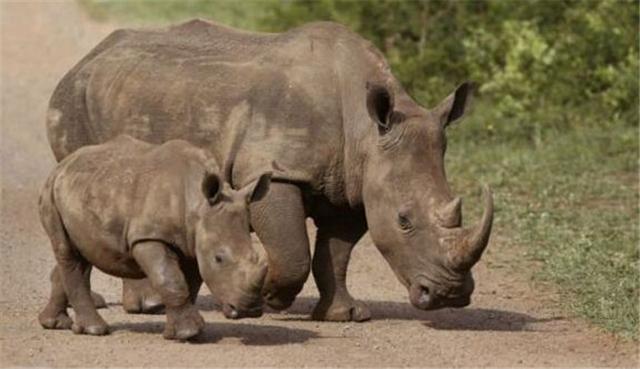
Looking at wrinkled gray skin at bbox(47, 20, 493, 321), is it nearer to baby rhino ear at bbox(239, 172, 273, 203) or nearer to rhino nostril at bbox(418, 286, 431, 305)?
rhino nostril at bbox(418, 286, 431, 305)

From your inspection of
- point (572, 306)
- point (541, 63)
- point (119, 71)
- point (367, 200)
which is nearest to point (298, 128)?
point (367, 200)

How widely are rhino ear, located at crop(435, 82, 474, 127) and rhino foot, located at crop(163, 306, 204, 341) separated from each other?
202 cm

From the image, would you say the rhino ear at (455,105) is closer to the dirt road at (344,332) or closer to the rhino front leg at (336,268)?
the rhino front leg at (336,268)

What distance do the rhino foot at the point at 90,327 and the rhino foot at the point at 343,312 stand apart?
159 cm

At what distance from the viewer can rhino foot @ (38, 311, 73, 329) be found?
1067 centimetres

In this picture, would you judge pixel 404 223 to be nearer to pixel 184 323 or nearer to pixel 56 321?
pixel 184 323

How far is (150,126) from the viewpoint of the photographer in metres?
11.6

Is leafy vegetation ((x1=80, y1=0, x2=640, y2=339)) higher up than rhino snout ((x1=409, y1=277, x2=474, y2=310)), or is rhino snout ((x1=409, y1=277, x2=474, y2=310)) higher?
rhino snout ((x1=409, y1=277, x2=474, y2=310))

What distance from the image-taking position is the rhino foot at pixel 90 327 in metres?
10.4

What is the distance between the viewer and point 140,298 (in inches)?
441

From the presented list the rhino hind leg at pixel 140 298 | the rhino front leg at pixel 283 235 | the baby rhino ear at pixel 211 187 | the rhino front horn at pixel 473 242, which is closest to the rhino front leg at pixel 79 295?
the rhino hind leg at pixel 140 298

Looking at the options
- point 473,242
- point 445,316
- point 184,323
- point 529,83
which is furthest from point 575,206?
point 184,323

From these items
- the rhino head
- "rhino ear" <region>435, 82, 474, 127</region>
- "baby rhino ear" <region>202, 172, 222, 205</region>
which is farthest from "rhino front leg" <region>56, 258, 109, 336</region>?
"rhino ear" <region>435, 82, 474, 127</region>

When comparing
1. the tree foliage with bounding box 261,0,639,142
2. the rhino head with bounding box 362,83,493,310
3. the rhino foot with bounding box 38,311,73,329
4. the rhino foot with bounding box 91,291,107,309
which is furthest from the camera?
the tree foliage with bounding box 261,0,639,142
